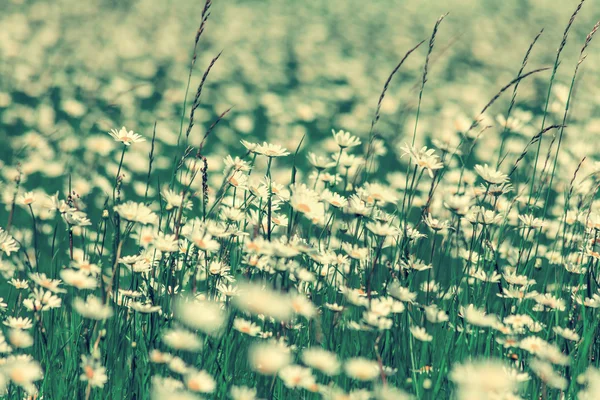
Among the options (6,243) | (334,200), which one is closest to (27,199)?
(6,243)

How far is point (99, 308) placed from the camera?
4.41 ft

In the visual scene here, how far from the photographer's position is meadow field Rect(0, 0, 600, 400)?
5.01ft

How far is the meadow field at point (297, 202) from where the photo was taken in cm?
153

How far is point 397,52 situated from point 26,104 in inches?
188

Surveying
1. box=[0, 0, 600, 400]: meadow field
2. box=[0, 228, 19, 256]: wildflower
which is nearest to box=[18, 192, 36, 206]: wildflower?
box=[0, 0, 600, 400]: meadow field

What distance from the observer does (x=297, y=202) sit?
5.00 ft

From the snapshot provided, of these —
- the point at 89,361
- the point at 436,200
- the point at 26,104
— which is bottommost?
the point at 89,361

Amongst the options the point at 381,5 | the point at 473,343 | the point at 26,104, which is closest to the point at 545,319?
the point at 473,343

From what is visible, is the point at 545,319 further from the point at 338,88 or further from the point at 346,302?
the point at 338,88

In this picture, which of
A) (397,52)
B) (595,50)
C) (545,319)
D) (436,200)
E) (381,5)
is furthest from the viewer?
(381,5)

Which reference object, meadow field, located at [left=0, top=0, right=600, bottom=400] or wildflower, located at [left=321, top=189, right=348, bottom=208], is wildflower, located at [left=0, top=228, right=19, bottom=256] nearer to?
meadow field, located at [left=0, top=0, right=600, bottom=400]

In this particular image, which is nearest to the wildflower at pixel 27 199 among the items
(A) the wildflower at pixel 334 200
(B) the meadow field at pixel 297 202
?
(B) the meadow field at pixel 297 202

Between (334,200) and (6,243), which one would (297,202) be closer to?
(334,200)

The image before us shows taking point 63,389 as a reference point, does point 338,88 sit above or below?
above
